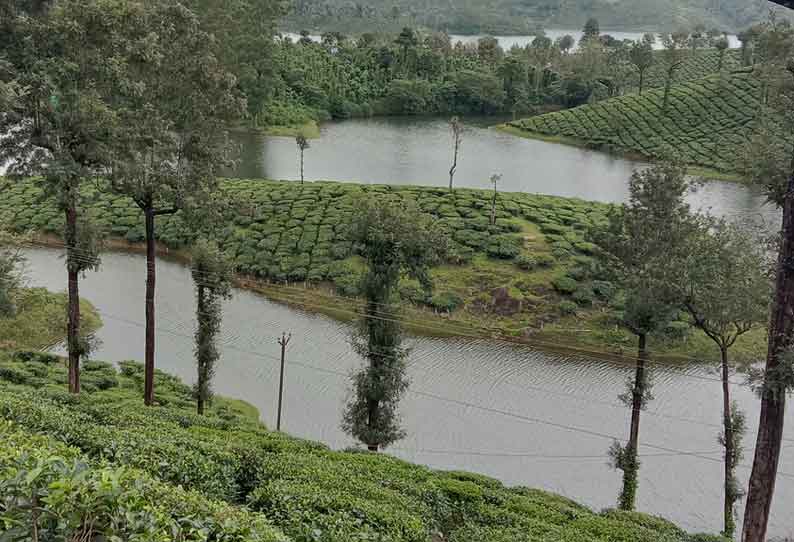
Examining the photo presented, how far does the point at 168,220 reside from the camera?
119 feet

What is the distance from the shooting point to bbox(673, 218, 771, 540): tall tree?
49.8 ft

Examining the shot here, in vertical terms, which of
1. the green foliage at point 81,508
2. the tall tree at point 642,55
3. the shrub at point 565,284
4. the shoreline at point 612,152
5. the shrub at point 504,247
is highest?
the tall tree at point 642,55

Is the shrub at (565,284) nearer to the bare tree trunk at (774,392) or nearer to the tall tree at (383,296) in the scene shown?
the tall tree at (383,296)

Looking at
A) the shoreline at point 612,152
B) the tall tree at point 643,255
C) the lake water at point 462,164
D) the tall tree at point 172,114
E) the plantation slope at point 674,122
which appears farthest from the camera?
the plantation slope at point 674,122

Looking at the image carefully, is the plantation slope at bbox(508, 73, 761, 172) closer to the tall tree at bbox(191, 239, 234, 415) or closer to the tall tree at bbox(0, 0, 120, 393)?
the tall tree at bbox(191, 239, 234, 415)

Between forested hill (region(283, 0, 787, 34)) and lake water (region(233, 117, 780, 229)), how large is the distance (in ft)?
225

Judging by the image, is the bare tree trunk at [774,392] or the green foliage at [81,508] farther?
the bare tree trunk at [774,392]

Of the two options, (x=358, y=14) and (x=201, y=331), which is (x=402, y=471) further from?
(x=358, y=14)

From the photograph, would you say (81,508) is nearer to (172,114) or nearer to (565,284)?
(172,114)

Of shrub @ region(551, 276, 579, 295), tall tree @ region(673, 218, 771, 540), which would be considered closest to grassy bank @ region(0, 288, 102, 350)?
shrub @ region(551, 276, 579, 295)

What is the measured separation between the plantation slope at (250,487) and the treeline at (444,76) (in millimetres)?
59794

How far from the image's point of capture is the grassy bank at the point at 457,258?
89.2 ft

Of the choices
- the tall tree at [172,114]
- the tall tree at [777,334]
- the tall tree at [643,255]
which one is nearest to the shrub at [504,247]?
the tall tree at [643,255]

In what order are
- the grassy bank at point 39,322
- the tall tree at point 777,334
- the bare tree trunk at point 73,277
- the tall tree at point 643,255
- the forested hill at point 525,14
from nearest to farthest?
the tall tree at point 777,334
the bare tree trunk at point 73,277
the tall tree at point 643,255
the grassy bank at point 39,322
the forested hill at point 525,14
